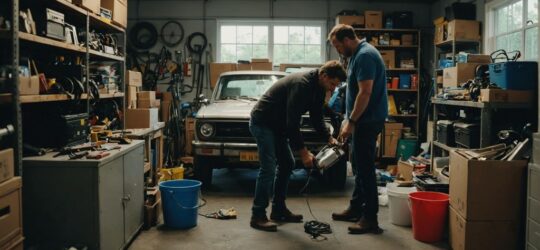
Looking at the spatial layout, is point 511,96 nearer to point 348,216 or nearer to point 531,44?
point 348,216

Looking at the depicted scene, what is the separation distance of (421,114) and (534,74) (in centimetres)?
455

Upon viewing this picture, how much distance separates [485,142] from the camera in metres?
4.50

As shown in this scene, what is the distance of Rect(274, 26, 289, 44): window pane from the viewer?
9719 millimetres

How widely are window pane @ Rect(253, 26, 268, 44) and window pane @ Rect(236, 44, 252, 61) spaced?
0.19 meters

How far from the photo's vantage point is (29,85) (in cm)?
322

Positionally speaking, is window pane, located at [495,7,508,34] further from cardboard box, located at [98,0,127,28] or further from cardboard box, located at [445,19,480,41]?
cardboard box, located at [98,0,127,28]

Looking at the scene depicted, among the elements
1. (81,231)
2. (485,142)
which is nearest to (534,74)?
(485,142)

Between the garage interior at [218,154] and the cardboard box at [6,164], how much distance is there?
1 centimetres

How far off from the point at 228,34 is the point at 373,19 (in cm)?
287

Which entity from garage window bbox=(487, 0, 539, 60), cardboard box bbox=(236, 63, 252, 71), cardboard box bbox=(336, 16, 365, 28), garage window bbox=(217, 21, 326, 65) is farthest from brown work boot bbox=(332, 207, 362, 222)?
garage window bbox=(217, 21, 326, 65)

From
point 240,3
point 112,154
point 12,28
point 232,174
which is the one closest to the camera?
point 12,28

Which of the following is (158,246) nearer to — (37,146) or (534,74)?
(37,146)

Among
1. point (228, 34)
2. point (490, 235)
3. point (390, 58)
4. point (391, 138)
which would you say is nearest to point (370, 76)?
point (490, 235)

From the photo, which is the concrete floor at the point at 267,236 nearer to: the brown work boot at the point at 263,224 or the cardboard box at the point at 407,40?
the brown work boot at the point at 263,224
